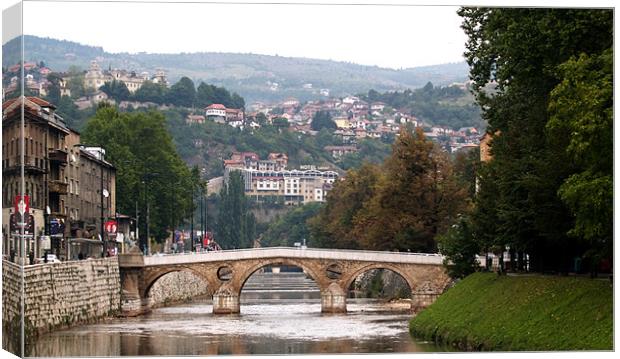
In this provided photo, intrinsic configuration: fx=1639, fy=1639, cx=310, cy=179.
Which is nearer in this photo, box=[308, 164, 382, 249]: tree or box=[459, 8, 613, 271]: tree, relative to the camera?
box=[459, 8, 613, 271]: tree

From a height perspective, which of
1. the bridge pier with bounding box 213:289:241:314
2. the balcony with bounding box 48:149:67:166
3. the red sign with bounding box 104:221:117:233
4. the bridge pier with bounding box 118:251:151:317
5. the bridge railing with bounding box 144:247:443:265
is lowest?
the bridge pier with bounding box 213:289:241:314

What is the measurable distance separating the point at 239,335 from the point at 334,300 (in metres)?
24.5

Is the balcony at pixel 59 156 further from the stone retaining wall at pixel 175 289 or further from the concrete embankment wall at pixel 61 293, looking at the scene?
the stone retaining wall at pixel 175 289

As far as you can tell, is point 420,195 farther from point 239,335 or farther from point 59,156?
point 239,335

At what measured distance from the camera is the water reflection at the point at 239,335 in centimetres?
4722

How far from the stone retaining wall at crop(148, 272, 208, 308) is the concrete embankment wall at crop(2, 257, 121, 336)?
10.7m

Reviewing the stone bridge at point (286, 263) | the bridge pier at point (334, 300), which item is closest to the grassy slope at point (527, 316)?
the bridge pier at point (334, 300)

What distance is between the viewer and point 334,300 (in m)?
82.6

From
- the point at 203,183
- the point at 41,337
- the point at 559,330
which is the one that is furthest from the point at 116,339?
the point at 203,183

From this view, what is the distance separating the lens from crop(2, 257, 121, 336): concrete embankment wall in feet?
111

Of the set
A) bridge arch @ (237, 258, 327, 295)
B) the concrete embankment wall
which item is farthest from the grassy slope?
bridge arch @ (237, 258, 327, 295)

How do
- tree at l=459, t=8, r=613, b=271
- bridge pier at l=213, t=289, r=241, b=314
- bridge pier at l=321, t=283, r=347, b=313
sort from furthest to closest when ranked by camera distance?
bridge pier at l=321, t=283, r=347, b=313 → bridge pier at l=213, t=289, r=241, b=314 → tree at l=459, t=8, r=613, b=271

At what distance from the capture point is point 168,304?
9181cm

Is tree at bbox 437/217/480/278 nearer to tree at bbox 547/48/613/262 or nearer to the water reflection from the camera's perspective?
the water reflection
